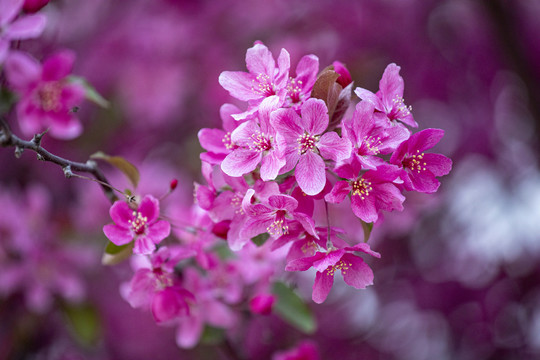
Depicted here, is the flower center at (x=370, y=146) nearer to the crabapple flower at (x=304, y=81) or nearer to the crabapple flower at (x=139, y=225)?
the crabapple flower at (x=304, y=81)

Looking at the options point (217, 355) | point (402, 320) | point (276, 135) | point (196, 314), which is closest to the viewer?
point (276, 135)

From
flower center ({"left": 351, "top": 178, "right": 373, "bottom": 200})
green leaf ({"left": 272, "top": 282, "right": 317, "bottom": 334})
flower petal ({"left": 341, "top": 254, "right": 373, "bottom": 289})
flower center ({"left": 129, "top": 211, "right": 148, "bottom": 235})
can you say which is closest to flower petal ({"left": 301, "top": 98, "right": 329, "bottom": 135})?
flower center ({"left": 351, "top": 178, "right": 373, "bottom": 200})

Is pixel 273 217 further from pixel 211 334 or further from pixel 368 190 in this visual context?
pixel 211 334

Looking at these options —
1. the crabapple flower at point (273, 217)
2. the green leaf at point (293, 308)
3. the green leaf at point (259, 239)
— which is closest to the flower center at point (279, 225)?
the crabapple flower at point (273, 217)

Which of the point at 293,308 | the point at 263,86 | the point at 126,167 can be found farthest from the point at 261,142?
the point at 293,308

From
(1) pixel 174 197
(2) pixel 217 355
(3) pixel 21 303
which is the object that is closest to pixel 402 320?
(2) pixel 217 355

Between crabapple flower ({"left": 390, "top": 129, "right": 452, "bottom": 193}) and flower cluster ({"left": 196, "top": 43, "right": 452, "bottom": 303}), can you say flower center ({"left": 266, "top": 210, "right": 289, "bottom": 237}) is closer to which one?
flower cluster ({"left": 196, "top": 43, "right": 452, "bottom": 303})

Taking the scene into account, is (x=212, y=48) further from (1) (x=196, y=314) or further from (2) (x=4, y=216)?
(1) (x=196, y=314)
